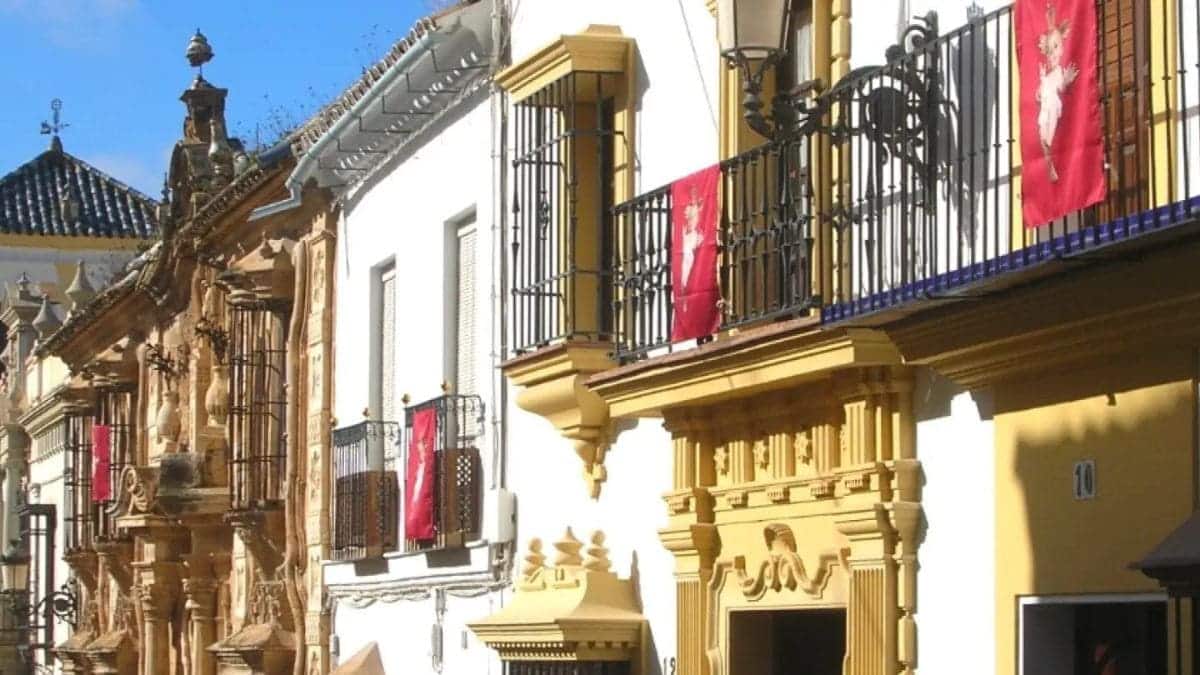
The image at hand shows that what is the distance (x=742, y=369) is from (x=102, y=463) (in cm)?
2104

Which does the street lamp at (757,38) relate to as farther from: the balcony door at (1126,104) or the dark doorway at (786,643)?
the dark doorway at (786,643)

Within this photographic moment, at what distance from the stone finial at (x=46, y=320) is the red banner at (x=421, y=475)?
68.8 ft

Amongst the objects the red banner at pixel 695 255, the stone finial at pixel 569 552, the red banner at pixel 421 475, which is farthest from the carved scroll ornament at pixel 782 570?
the red banner at pixel 421 475

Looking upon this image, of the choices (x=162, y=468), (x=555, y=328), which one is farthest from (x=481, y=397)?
(x=162, y=468)

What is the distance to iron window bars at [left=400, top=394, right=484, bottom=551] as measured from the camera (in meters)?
17.0

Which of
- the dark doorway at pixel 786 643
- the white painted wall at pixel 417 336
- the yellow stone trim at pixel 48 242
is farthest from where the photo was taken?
the yellow stone trim at pixel 48 242

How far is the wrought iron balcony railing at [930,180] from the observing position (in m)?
9.23

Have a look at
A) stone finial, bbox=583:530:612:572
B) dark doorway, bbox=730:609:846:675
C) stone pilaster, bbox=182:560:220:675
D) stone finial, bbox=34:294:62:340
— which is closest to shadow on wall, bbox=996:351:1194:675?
dark doorway, bbox=730:609:846:675

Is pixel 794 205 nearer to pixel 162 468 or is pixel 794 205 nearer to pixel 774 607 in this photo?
pixel 774 607

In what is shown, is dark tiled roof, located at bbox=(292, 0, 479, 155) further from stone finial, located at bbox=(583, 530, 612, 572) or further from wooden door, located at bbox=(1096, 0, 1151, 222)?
wooden door, located at bbox=(1096, 0, 1151, 222)

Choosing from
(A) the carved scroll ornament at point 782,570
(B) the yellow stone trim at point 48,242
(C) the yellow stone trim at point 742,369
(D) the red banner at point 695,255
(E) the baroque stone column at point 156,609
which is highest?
(B) the yellow stone trim at point 48,242

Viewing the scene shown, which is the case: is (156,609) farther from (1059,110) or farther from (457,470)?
(1059,110)

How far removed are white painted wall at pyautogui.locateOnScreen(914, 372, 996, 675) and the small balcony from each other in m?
0.54

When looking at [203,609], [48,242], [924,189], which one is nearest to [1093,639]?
[924,189]
